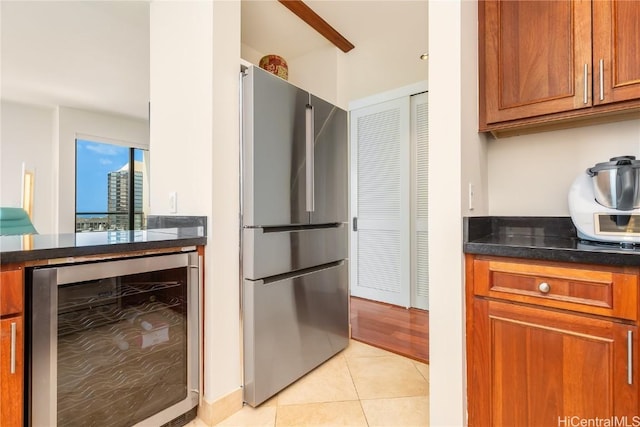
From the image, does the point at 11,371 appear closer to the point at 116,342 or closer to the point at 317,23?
the point at 116,342

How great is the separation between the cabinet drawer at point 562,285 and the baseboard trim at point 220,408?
53.0 inches

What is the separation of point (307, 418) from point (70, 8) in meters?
3.38

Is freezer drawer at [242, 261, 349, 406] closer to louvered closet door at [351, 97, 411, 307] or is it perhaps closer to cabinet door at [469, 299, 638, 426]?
cabinet door at [469, 299, 638, 426]

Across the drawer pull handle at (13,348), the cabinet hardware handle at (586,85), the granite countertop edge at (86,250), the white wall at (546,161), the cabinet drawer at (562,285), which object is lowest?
the drawer pull handle at (13,348)

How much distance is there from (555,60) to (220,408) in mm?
2278

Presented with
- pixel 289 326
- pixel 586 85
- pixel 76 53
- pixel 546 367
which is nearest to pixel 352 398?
pixel 289 326

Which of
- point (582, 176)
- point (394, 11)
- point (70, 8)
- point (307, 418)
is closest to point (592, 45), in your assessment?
point (582, 176)

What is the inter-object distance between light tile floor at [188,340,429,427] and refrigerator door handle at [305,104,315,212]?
3.61 ft

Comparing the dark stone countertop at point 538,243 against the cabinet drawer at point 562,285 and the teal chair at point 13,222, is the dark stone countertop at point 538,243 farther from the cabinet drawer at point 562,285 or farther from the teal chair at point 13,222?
the teal chair at point 13,222

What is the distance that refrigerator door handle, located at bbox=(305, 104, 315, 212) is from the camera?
1.96 meters

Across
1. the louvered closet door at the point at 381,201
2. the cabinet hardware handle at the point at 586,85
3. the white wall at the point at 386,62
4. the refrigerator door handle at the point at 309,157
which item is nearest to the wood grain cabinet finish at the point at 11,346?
the refrigerator door handle at the point at 309,157

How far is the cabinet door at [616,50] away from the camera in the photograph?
46.5 inches

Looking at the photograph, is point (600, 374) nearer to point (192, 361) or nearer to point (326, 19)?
point (192, 361)

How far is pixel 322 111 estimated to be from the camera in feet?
6.82
